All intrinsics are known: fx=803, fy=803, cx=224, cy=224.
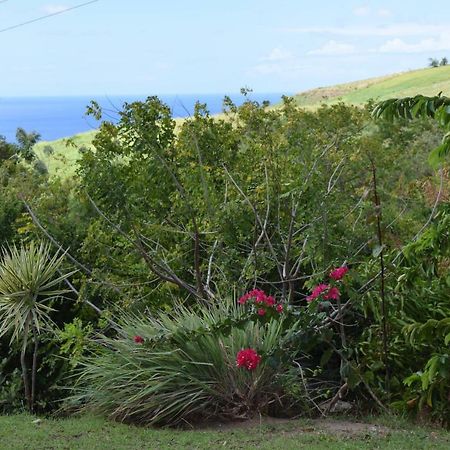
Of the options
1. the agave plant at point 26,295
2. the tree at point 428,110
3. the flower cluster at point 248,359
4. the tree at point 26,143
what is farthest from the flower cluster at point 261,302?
the tree at point 26,143

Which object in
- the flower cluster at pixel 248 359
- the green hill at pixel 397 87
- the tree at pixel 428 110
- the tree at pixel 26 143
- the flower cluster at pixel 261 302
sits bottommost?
the flower cluster at pixel 248 359

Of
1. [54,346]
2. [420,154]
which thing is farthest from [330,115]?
[54,346]

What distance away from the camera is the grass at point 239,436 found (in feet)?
18.5

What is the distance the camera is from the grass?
565cm

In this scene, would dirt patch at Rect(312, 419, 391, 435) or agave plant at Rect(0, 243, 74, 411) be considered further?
agave plant at Rect(0, 243, 74, 411)

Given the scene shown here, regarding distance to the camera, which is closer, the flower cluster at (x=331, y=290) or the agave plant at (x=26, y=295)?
the flower cluster at (x=331, y=290)

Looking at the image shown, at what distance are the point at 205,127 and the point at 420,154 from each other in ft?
20.5

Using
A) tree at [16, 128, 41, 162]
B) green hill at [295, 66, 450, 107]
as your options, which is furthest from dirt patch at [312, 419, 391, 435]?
green hill at [295, 66, 450, 107]

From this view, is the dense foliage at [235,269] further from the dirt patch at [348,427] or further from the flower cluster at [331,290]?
the dirt patch at [348,427]

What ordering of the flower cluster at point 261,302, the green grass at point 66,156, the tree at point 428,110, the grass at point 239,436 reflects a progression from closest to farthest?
the tree at point 428,110 < the grass at point 239,436 < the flower cluster at point 261,302 < the green grass at point 66,156

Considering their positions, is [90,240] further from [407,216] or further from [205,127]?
[407,216]

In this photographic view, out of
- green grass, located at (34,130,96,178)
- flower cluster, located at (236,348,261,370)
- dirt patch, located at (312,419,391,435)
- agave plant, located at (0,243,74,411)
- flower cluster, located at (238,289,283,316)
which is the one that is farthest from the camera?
green grass, located at (34,130,96,178)

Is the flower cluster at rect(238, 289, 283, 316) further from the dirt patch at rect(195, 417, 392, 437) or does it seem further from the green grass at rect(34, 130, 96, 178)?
the green grass at rect(34, 130, 96, 178)

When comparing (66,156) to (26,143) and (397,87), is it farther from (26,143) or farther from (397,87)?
(397,87)
